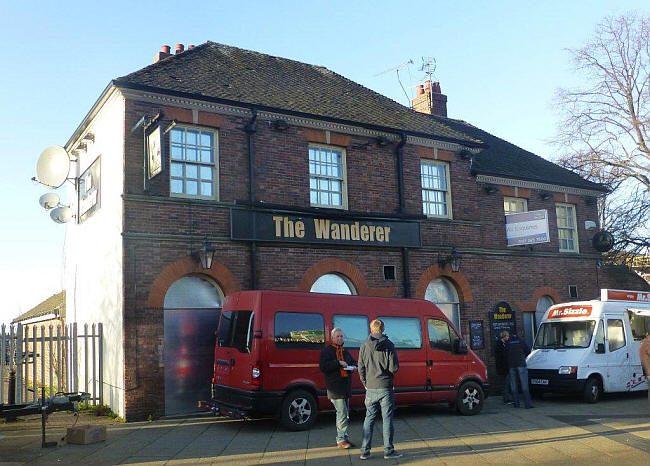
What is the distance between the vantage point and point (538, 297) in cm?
1831

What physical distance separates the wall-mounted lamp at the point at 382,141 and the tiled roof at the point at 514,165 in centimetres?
320

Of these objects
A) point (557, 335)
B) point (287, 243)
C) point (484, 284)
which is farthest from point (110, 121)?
point (557, 335)

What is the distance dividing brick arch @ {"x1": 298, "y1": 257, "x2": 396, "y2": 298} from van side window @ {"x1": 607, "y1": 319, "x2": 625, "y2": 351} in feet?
17.3

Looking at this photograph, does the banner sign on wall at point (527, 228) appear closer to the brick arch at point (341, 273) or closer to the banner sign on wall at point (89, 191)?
the brick arch at point (341, 273)

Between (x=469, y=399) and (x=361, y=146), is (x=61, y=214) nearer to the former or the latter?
(x=361, y=146)

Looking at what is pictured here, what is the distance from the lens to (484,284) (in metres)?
17.1

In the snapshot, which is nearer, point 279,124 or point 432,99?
point 279,124

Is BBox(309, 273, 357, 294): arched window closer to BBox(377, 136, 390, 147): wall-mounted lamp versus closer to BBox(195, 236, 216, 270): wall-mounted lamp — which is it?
BBox(195, 236, 216, 270): wall-mounted lamp

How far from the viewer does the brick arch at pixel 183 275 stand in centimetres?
1192

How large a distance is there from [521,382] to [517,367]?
12.9 inches

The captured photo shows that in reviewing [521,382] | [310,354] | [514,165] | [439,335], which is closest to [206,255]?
[310,354]

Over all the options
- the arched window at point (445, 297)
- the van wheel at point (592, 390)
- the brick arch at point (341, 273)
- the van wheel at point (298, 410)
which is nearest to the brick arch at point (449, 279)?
the arched window at point (445, 297)

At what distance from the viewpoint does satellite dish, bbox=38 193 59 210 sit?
15836 mm

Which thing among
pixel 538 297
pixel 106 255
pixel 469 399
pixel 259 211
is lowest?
pixel 469 399
